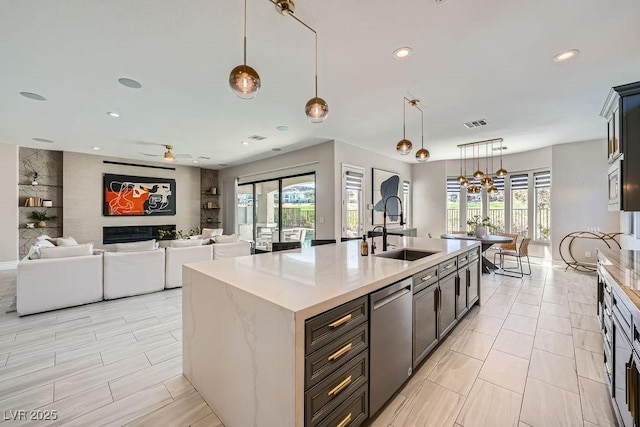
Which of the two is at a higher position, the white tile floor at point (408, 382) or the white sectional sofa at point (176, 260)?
the white sectional sofa at point (176, 260)

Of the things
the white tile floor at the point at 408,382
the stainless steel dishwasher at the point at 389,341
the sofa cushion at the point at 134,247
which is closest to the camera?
the stainless steel dishwasher at the point at 389,341

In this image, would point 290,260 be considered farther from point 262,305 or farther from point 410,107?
point 410,107

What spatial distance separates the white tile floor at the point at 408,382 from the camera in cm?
172

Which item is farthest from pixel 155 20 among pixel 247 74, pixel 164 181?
pixel 164 181

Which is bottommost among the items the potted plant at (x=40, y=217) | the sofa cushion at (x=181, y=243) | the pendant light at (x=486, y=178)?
the sofa cushion at (x=181, y=243)

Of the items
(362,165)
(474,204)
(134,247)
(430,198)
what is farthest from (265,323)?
(474,204)

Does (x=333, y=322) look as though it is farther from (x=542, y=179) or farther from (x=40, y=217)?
(x=40, y=217)

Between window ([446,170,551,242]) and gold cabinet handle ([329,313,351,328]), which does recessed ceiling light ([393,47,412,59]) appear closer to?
gold cabinet handle ([329,313,351,328])

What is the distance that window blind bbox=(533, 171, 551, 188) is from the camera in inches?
257

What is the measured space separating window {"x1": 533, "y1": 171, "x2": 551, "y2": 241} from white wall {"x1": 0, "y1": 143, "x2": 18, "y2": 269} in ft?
42.5

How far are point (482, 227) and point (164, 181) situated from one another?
9218 mm

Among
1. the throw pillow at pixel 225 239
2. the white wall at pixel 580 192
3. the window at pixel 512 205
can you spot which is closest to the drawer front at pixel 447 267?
the throw pillow at pixel 225 239

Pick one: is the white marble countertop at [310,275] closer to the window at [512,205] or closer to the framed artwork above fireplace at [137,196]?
the window at [512,205]

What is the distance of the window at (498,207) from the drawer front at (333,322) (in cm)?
764
